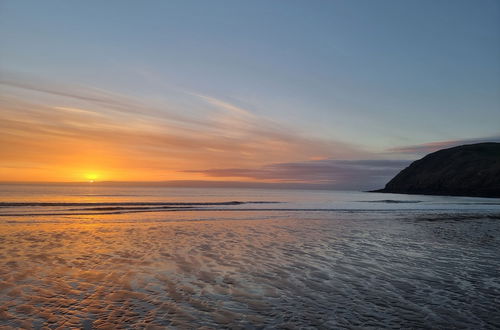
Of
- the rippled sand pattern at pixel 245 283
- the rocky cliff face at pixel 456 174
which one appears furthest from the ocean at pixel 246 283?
the rocky cliff face at pixel 456 174

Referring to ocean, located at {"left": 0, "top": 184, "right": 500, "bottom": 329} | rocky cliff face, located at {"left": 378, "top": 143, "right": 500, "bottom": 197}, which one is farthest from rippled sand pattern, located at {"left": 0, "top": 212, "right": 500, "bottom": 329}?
rocky cliff face, located at {"left": 378, "top": 143, "right": 500, "bottom": 197}

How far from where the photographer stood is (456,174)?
142m

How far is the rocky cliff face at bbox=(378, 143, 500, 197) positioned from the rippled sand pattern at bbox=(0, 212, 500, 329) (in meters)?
121

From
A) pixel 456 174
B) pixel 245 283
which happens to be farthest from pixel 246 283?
pixel 456 174

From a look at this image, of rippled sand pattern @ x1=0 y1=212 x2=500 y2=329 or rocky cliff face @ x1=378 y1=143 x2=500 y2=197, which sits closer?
rippled sand pattern @ x1=0 y1=212 x2=500 y2=329

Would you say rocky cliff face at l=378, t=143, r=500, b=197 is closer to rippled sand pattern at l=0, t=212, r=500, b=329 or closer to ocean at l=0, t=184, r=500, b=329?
rippled sand pattern at l=0, t=212, r=500, b=329

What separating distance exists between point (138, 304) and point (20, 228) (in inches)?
785

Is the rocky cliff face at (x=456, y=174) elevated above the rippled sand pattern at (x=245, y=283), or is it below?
above

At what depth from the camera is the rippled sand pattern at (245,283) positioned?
751 centimetres

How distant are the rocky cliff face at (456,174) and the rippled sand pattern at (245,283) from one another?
397ft

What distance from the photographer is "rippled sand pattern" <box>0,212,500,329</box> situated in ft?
24.6

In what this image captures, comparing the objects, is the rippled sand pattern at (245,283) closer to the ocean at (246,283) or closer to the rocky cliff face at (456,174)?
the ocean at (246,283)

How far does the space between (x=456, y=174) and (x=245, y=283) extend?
156 m

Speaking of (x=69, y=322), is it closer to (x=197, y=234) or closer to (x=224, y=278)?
(x=224, y=278)
